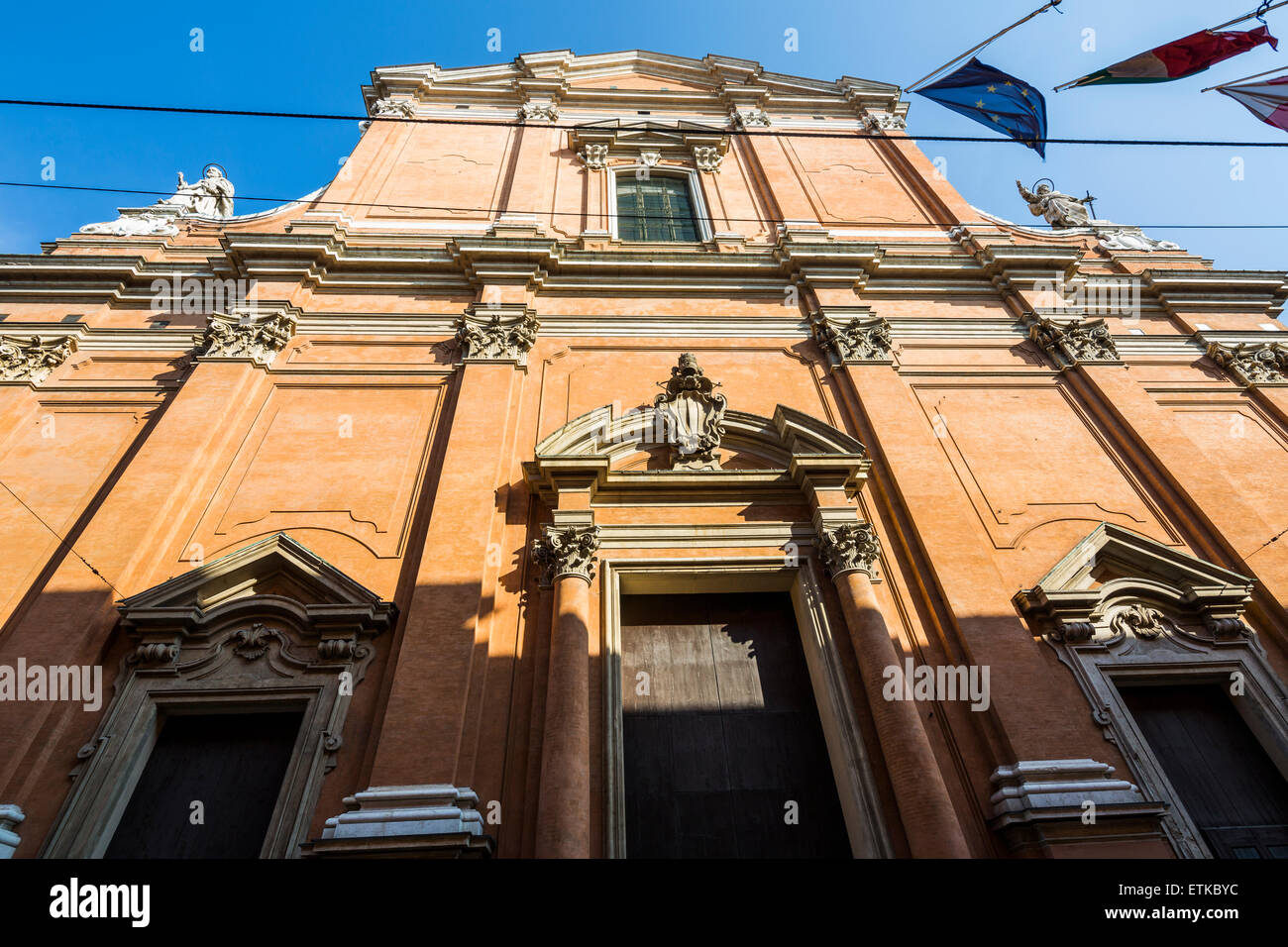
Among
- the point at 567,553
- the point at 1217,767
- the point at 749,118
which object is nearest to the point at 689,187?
the point at 749,118

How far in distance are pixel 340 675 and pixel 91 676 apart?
6.96 ft

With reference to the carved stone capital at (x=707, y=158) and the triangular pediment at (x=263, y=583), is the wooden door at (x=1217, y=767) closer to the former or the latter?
the triangular pediment at (x=263, y=583)

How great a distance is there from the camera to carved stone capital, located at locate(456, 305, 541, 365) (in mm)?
9641

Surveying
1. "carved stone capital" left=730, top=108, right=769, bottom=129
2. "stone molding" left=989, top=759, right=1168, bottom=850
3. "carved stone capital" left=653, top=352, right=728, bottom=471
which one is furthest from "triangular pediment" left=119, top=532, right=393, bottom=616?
"carved stone capital" left=730, top=108, right=769, bottom=129

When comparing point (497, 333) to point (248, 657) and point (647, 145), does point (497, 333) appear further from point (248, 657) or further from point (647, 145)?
point (647, 145)

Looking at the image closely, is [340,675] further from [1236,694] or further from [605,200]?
[605,200]

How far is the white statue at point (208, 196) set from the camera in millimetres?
13016

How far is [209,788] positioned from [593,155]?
12.4 metres

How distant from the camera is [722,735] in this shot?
680 centimetres

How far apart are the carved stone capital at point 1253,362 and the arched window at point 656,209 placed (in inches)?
318

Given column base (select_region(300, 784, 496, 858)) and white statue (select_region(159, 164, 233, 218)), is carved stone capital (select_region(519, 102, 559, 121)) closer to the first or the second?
white statue (select_region(159, 164, 233, 218))

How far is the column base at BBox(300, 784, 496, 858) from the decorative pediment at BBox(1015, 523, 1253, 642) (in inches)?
215

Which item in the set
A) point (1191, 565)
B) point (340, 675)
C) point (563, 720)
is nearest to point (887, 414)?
point (1191, 565)
